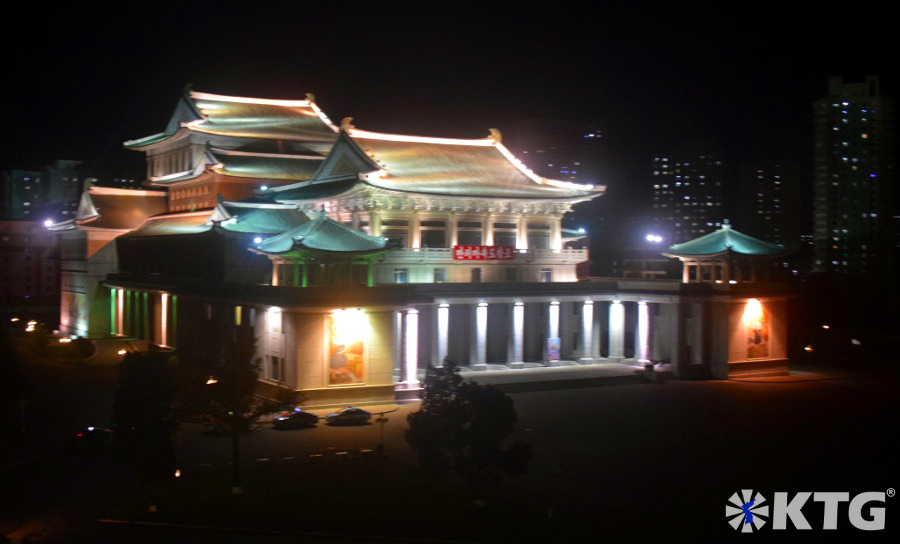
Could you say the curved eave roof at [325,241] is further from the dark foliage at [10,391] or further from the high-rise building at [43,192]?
the high-rise building at [43,192]

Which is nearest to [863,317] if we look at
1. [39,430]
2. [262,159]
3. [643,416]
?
[643,416]

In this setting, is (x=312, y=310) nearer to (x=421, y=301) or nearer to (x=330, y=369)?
(x=330, y=369)

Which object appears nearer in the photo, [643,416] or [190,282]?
[643,416]

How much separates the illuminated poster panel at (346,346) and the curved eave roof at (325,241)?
11.9 ft

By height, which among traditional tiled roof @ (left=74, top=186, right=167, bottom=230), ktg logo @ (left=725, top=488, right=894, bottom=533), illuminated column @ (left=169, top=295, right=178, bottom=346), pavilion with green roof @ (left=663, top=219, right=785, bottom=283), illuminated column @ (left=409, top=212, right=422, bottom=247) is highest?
traditional tiled roof @ (left=74, top=186, right=167, bottom=230)

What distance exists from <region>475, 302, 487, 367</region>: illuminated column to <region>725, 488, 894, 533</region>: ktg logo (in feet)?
77.5

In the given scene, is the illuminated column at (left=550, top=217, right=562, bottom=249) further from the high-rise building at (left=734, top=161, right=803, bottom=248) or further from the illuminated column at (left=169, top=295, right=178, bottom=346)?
the high-rise building at (left=734, top=161, right=803, bottom=248)

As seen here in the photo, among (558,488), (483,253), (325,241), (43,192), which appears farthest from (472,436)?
(43,192)

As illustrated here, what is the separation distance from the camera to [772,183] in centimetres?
13450

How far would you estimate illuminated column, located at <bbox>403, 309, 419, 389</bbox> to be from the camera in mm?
42375

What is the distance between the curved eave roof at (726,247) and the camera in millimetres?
51406

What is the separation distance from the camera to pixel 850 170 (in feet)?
357

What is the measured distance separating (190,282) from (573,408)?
25.3 meters

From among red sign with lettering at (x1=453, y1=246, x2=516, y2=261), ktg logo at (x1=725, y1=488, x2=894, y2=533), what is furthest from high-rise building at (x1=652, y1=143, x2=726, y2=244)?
ktg logo at (x1=725, y1=488, x2=894, y2=533)
